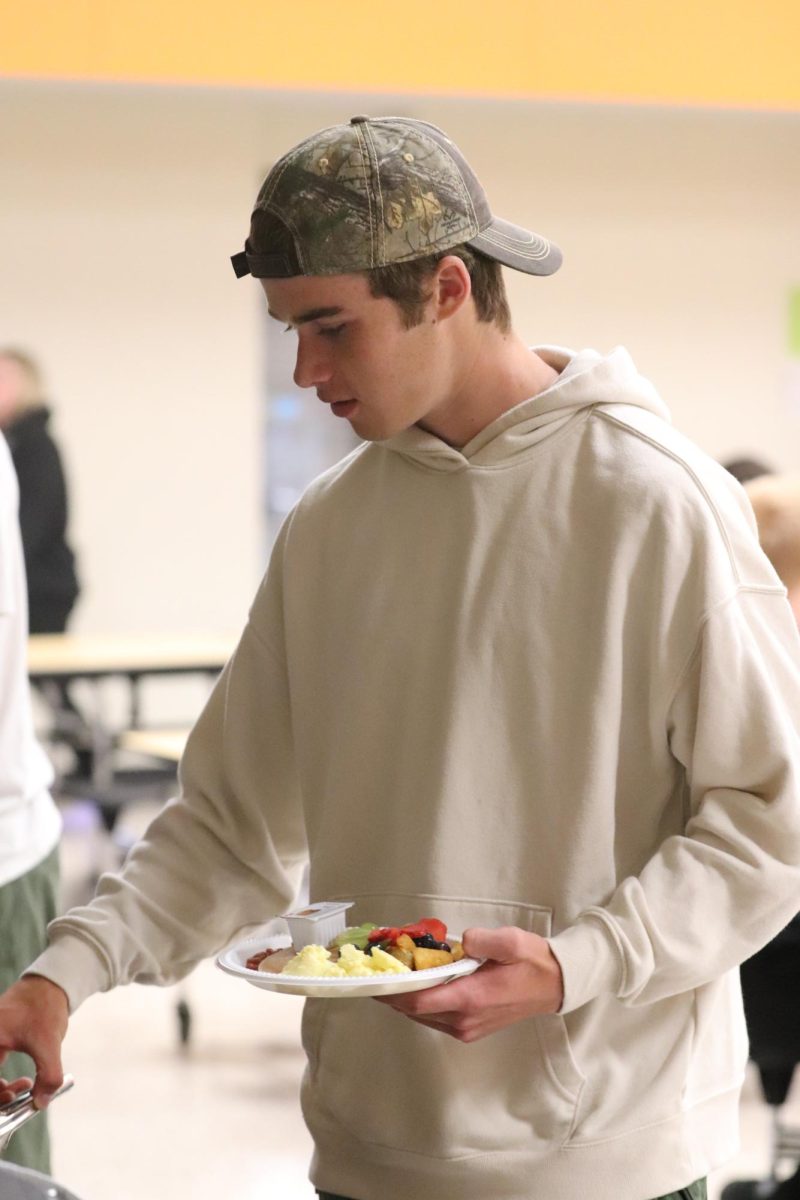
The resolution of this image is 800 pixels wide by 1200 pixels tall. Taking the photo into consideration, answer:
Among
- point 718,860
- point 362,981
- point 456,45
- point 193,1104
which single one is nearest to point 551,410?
point 718,860

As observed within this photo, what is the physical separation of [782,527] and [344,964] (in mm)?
1728

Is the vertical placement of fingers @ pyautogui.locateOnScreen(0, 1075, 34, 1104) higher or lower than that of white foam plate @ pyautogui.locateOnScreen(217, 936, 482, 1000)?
lower

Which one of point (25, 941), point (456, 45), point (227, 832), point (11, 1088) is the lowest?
point (25, 941)

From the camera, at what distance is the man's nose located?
1.36 m

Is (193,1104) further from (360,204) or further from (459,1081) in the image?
(360,204)

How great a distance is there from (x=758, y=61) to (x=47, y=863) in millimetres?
4222

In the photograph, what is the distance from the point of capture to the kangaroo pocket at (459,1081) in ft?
4.46

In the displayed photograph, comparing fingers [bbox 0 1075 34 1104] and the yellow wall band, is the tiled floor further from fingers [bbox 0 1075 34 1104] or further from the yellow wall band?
the yellow wall band

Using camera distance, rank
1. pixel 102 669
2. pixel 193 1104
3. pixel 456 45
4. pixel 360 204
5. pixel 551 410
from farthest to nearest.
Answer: pixel 102 669 → pixel 456 45 → pixel 193 1104 → pixel 551 410 → pixel 360 204

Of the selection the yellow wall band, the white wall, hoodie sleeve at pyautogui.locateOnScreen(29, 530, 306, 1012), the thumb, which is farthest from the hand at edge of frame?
the white wall

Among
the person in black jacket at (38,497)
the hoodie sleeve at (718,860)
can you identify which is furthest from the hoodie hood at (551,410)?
the person in black jacket at (38,497)

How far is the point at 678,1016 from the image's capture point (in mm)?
1392

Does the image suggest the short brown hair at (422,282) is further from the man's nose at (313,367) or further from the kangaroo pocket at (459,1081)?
the kangaroo pocket at (459,1081)

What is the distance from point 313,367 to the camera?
53.6 inches
